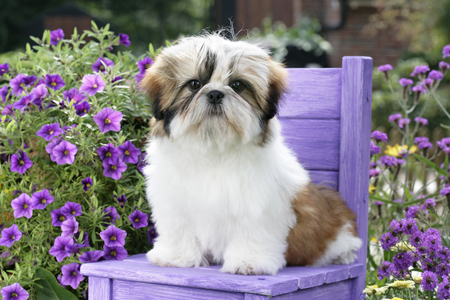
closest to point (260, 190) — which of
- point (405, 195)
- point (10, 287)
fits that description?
point (10, 287)

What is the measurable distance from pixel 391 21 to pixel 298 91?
1011cm

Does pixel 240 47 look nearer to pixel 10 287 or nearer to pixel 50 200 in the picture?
pixel 50 200

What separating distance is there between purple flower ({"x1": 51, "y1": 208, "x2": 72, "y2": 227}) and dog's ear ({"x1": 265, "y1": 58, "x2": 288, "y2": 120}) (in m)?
1.17

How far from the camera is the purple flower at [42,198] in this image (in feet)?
8.92

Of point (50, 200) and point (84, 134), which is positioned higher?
point (84, 134)

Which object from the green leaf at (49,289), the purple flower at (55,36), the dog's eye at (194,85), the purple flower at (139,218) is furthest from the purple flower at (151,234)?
the purple flower at (55,36)

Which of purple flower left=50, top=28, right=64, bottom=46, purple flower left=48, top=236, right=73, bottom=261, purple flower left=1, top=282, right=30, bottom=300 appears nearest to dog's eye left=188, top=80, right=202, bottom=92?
purple flower left=48, top=236, right=73, bottom=261

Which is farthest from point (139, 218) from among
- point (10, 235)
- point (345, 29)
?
point (345, 29)

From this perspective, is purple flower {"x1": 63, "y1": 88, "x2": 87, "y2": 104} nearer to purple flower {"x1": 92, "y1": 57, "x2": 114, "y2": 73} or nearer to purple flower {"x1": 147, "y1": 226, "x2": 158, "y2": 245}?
purple flower {"x1": 92, "y1": 57, "x2": 114, "y2": 73}

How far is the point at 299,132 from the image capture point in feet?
10.1

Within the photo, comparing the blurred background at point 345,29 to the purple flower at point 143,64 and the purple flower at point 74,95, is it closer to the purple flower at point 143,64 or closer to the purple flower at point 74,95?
the purple flower at point 143,64

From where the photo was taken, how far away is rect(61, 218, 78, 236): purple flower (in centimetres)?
269

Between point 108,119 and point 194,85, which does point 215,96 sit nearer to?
point 194,85

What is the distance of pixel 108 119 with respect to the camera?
9.40 feet
